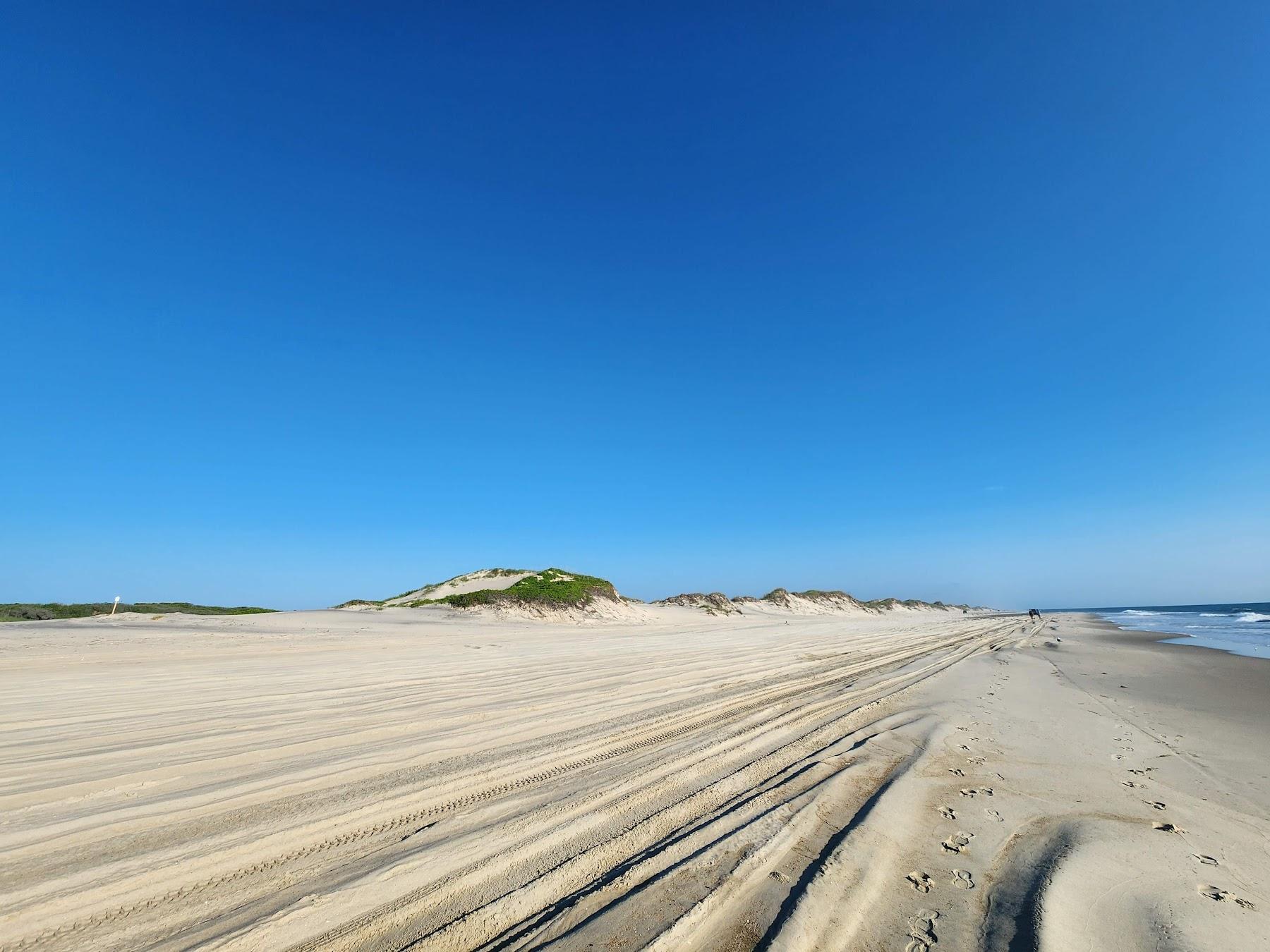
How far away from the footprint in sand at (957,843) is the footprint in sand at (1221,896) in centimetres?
113

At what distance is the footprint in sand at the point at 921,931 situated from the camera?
250 cm

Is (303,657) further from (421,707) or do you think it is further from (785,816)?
(785,816)

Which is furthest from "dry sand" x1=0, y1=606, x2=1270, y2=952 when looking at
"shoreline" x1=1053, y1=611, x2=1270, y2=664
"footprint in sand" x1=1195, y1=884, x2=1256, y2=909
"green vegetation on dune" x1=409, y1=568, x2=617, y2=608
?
"green vegetation on dune" x1=409, y1=568, x2=617, y2=608

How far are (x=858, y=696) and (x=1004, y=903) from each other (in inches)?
220

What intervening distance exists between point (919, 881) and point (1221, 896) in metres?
A: 1.70

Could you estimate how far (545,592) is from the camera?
26.9 meters

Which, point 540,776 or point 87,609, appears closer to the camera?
point 540,776

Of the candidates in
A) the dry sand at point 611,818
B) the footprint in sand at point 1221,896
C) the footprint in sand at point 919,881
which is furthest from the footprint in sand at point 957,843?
the footprint in sand at point 1221,896

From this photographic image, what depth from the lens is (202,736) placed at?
5102mm

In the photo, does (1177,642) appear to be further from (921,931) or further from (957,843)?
(921,931)

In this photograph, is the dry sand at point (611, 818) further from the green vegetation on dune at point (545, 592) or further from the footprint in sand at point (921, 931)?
the green vegetation on dune at point (545, 592)

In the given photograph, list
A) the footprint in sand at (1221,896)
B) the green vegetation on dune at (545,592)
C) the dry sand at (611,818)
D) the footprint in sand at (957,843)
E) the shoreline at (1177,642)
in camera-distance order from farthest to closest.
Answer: the green vegetation on dune at (545,592), the shoreline at (1177,642), the footprint in sand at (957,843), the footprint in sand at (1221,896), the dry sand at (611,818)

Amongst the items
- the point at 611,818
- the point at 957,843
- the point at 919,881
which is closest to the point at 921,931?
the point at 919,881

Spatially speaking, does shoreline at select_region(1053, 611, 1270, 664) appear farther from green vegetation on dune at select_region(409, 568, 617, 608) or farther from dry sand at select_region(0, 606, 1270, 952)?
green vegetation on dune at select_region(409, 568, 617, 608)
